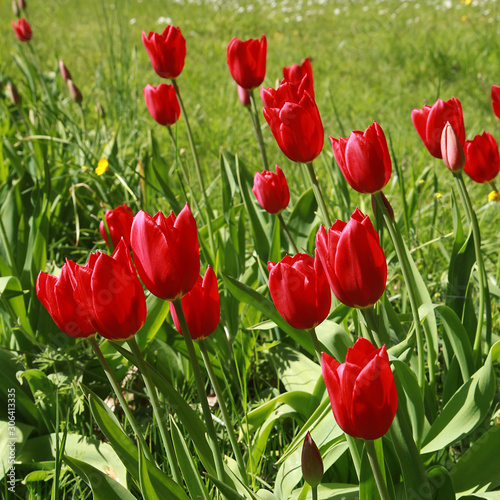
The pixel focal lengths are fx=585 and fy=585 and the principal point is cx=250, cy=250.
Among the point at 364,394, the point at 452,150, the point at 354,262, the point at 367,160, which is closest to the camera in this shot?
the point at 364,394

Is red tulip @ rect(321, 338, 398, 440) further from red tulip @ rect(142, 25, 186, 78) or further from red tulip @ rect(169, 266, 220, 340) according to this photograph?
red tulip @ rect(142, 25, 186, 78)

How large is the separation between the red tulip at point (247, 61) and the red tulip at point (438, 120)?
572 mm

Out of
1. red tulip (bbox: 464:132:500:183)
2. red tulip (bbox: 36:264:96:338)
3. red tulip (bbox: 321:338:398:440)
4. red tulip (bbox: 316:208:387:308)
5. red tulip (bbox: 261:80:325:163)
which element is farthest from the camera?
red tulip (bbox: 464:132:500:183)

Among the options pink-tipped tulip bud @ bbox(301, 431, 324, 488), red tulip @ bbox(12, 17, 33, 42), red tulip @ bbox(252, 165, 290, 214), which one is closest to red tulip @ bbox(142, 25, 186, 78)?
red tulip @ bbox(252, 165, 290, 214)

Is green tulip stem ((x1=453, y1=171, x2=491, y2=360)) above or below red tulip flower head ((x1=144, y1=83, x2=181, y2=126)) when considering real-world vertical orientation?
below

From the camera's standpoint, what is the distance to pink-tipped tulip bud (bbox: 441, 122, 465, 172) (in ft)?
3.77

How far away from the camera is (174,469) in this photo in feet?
3.40

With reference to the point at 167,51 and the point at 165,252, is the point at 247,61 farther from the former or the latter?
the point at 165,252

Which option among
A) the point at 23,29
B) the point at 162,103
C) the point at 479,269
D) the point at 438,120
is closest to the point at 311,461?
the point at 479,269

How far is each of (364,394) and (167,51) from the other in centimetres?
133

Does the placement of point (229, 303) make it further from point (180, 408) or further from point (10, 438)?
point (180, 408)

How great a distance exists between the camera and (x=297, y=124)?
116 cm

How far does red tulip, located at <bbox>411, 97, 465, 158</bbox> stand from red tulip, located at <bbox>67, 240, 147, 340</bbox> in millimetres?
710

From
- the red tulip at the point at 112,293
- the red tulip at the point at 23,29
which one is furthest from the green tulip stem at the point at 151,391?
the red tulip at the point at 23,29
